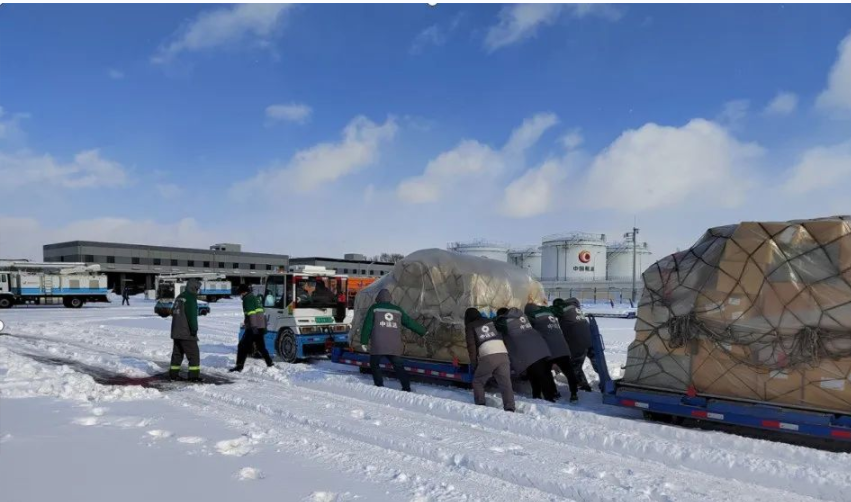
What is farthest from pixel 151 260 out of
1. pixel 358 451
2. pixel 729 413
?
pixel 729 413

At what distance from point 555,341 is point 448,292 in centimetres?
211

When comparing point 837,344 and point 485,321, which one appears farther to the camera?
point 485,321

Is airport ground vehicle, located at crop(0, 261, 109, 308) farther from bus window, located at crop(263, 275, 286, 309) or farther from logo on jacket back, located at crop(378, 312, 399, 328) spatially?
logo on jacket back, located at crop(378, 312, 399, 328)

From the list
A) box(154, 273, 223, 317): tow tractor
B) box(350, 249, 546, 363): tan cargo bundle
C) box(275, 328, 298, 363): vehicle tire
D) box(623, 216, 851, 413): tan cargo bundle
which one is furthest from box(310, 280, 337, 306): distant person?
box(623, 216, 851, 413): tan cargo bundle

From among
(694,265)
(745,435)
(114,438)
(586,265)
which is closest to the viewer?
(114,438)

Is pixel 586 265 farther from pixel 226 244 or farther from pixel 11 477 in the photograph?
pixel 11 477

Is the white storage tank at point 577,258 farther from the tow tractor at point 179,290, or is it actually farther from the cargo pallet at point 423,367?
the cargo pallet at point 423,367

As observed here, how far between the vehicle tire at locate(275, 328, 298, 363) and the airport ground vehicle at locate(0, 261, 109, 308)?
1219 inches

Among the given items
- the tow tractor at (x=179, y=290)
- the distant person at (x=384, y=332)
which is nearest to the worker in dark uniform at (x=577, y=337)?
the distant person at (x=384, y=332)

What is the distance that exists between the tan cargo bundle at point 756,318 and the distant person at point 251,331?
21.0 ft

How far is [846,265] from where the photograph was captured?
6113 mm

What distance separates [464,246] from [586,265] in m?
15.2

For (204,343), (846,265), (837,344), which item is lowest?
(204,343)

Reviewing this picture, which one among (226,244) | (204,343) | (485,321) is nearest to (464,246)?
(226,244)
